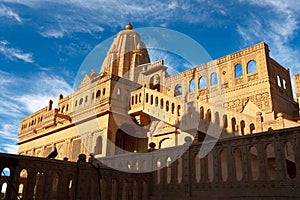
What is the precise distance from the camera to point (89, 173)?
8.27 m

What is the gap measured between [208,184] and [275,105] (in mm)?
14204

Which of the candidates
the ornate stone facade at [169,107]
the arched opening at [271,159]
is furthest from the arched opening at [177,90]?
the arched opening at [271,159]

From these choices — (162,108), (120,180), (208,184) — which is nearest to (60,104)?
(162,108)

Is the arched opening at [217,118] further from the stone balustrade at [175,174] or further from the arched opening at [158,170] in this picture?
the arched opening at [158,170]

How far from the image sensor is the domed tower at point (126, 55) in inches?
1196

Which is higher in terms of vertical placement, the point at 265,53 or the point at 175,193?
the point at 265,53

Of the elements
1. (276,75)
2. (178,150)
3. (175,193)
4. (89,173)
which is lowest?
(175,193)

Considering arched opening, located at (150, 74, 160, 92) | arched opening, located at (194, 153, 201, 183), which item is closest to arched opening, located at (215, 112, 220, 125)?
arched opening, located at (194, 153, 201, 183)

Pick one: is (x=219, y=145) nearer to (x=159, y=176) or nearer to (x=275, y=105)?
(x=159, y=176)

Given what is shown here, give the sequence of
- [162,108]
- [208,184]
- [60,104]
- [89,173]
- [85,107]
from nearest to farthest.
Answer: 1. [208,184]
2. [89,173]
3. [162,108]
4. [85,107]
5. [60,104]

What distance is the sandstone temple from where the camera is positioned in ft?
23.4

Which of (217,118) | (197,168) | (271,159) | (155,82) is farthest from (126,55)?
(271,159)

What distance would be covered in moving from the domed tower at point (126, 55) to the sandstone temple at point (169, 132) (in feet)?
0.37

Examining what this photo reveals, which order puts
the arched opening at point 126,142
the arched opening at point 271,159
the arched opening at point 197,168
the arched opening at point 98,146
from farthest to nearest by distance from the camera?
1. the arched opening at point 126,142
2. the arched opening at point 98,146
3. the arched opening at point 271,159
4. the arched opening at point 197,168
